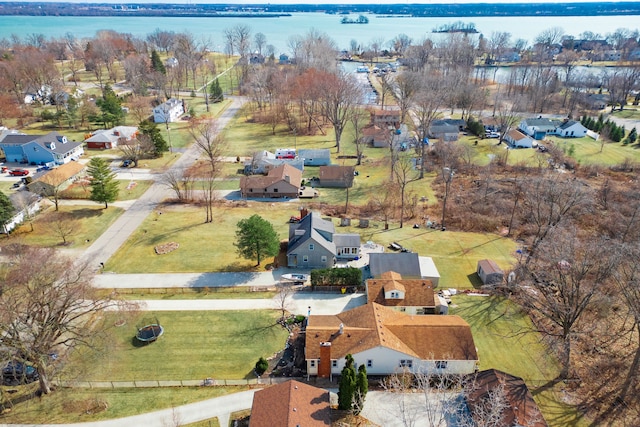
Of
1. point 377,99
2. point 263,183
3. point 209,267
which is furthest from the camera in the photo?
point 377,99

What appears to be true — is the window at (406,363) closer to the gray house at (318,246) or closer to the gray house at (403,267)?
the gray house at (403,267)

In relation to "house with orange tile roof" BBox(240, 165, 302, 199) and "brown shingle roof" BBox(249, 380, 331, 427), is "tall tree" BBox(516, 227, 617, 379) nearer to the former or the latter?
"brown shingle roof" BBox(249, 380, 331, 427)

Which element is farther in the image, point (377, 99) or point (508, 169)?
point (377, 99)

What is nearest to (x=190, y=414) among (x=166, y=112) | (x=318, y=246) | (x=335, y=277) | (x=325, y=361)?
(x=325, y=361)

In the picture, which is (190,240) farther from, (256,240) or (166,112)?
(166,112)

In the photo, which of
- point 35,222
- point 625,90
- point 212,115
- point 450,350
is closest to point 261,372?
point 450,350

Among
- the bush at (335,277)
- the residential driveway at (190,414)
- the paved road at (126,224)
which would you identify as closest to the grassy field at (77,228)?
the paved road at (126,224)

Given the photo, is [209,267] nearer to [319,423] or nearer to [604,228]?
[319,423]

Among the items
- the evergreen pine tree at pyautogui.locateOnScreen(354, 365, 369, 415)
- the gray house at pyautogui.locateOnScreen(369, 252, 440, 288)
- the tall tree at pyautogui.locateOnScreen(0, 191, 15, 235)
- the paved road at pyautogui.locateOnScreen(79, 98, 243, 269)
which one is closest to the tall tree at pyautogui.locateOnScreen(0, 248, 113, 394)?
the paved road at pyautogui.locateOnScreen(79, 98, 243, 269)
